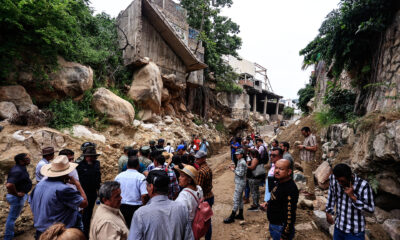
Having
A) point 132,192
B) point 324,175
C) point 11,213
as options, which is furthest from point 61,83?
point 324,175

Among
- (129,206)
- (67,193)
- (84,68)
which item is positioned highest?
(84,68)

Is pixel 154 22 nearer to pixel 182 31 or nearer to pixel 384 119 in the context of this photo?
pixel 182 31

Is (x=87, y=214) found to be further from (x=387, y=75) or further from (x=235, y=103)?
(x=235, y=103)

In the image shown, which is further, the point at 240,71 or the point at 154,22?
the point at 240,71

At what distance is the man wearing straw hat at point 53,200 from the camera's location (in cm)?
238

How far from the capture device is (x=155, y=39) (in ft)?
38.1

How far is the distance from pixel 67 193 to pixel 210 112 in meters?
15.9

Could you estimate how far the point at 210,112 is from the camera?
59.2ft

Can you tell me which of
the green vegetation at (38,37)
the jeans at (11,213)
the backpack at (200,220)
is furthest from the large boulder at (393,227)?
the green vegetation at (38,37)

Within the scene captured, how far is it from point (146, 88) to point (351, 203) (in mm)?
9404

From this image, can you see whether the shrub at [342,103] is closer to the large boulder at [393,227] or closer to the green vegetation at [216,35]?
the large boulder at [393,227]

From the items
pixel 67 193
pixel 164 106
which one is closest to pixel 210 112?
pixel 164 106

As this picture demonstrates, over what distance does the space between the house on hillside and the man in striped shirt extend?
392 inches

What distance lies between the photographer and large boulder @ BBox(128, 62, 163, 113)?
392 inches
